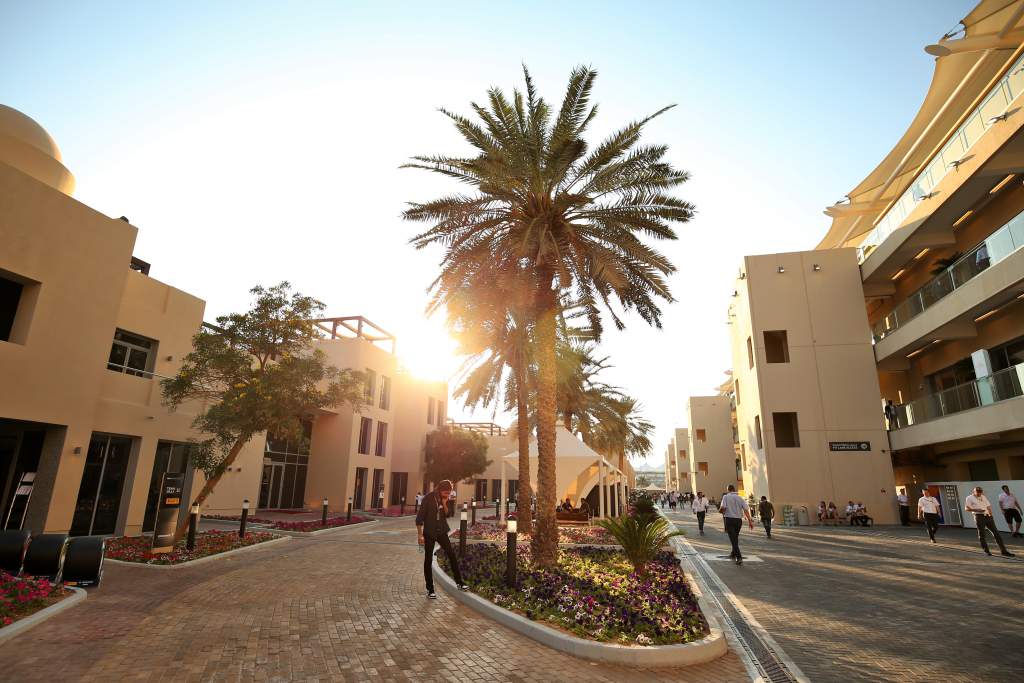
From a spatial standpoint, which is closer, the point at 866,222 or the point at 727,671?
the point at 727,671

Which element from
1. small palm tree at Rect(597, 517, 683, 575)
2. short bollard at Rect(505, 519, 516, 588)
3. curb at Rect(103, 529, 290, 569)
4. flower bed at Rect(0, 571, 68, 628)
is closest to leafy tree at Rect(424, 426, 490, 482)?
curb at Rect(103, 529, 290, 569)

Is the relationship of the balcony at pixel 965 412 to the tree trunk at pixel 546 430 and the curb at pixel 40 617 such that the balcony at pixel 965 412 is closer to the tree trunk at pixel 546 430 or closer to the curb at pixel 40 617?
the tree trunk at pixel 546 430

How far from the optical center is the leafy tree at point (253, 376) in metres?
14.0

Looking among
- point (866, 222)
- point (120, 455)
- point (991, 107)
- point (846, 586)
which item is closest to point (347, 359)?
point (120, 455)

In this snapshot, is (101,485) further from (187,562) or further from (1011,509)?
(1011,509)

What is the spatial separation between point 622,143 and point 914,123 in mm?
22982

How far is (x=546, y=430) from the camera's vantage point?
37.7ft

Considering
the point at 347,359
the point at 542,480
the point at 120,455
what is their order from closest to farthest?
the point at 542,480 < the point at 120,455 < the point at 347,359

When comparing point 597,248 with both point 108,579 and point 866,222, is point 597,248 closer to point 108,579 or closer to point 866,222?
point 108,579

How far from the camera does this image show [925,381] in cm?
2623

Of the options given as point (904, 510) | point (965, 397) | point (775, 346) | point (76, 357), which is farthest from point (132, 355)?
point (904, 510)

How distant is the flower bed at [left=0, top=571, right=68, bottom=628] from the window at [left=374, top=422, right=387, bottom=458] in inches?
1097

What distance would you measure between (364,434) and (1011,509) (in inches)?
1167

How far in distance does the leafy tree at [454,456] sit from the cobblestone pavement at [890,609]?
80.8 ft
